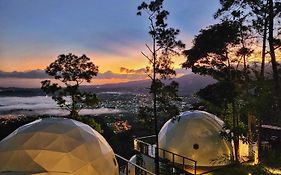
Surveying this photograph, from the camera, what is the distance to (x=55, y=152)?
10.1m

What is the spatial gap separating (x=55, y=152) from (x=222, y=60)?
14.6 meters

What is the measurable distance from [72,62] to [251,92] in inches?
546

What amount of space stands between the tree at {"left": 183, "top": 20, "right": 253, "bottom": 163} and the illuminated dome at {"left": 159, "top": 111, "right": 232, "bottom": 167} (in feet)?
3.93

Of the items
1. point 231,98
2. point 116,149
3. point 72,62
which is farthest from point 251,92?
point 116,149

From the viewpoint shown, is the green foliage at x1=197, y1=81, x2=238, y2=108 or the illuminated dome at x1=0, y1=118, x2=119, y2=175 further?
the green foliage at x1=197, y1=81, x2=238, y2=108

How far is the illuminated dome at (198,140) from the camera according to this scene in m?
19.9

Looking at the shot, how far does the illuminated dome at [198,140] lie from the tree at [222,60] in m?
1.20

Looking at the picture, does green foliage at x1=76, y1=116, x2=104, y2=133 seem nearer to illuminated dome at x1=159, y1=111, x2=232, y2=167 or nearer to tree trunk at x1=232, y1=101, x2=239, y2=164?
illuminated dome at x1=159, y1=111, x2=232, y2=167

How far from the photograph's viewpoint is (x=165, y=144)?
827 inches

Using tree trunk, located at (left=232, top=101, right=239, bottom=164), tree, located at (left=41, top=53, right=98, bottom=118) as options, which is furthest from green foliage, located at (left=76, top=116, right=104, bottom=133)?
tree trunk, located at (left=232, top=101, right=239, bottom=164)

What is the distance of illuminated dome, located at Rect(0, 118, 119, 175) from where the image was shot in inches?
384

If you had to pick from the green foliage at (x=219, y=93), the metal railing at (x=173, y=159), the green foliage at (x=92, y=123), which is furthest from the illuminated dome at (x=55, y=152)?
the green foliage at (x=219, y=93)

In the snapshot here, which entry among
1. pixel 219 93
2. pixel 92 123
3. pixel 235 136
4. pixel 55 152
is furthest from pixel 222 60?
pixel 55 152

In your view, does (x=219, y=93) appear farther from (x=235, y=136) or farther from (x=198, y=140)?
(x=198, y=140)
